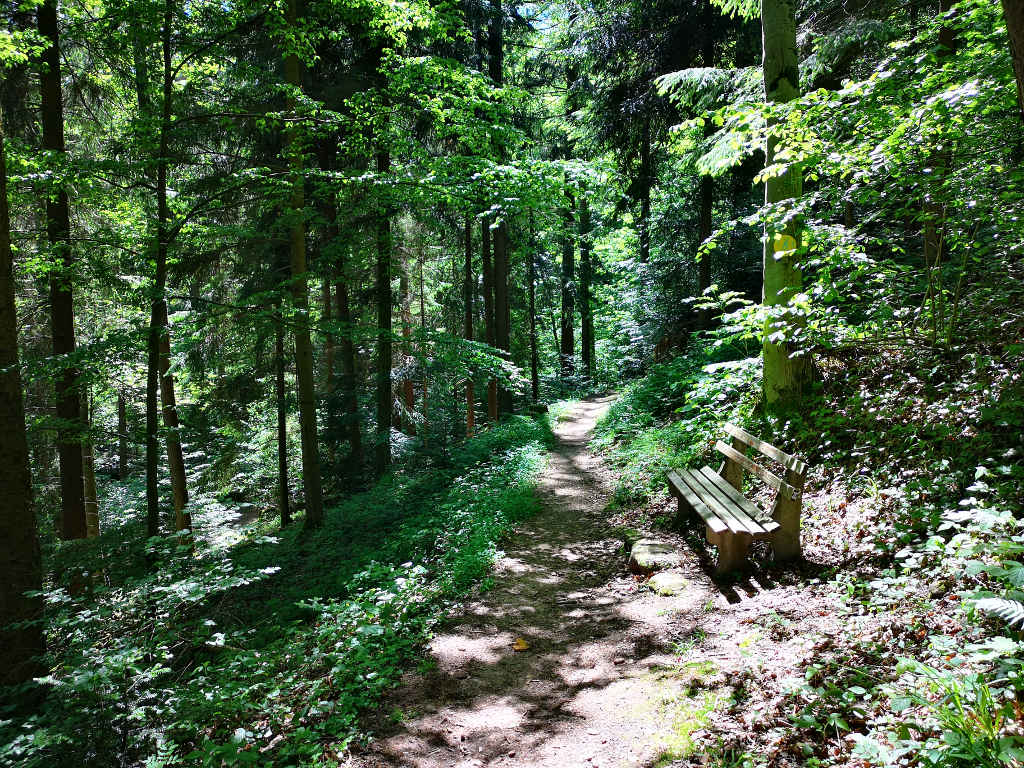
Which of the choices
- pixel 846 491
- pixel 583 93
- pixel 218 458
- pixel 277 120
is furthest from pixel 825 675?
pixel 583 93

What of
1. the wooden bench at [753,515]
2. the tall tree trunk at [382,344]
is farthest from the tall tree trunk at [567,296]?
the wooden bench at [753,515]

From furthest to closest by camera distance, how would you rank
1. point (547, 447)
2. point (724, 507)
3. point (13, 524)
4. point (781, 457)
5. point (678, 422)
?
point (547, 447)
point (678, 422)
point (724, 507)
point (13, 524)
point (781, 457)

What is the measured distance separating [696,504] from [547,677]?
236cm

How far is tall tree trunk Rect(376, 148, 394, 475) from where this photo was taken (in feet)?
37.6

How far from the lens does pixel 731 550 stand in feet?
15.2

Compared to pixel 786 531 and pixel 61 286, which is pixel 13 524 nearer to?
pixel 61 286

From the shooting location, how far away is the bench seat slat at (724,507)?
4.43 metres

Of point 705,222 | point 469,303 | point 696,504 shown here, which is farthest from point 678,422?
point 469,303

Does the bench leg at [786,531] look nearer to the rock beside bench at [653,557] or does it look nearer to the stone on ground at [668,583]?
the stone on ground at [668,583]

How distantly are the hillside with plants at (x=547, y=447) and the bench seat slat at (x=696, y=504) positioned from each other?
107 millimetres

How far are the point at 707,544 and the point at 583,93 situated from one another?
14987 mm

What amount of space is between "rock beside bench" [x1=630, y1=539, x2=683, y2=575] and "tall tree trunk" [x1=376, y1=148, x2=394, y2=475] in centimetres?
754

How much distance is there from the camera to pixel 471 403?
858 inches

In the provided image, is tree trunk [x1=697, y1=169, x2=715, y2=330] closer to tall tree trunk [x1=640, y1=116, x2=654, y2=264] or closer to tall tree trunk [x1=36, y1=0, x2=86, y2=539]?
tall tree trunk [x1=640, y1=116, x2=654, y2=264]
